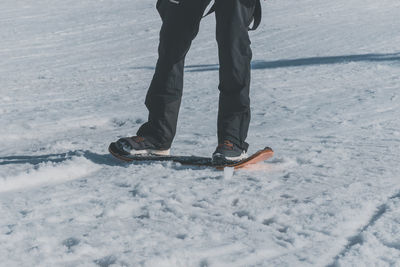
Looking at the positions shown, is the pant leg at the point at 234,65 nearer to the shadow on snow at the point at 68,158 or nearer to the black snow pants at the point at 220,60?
the black snow pants at the point at 220,60

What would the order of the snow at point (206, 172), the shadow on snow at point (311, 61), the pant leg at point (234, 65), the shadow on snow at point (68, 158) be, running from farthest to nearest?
the shadow on snow at point (311, 61)
the shadow on snow at point (68, 158)
the pant leg at point (234, 65)
the snow at point (206, 172)

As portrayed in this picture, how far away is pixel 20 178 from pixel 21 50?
6817 mm

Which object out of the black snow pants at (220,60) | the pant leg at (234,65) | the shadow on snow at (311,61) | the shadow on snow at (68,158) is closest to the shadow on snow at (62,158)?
the shadow on snow at (68,158)

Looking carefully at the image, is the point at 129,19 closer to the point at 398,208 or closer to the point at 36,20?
the point at 36,20

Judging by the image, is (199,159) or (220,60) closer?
(220,60)

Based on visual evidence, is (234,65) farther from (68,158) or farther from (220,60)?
(68,158)

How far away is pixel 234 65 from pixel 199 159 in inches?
20.9

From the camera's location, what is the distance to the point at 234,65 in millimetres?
2924

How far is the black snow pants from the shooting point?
2.91 meters

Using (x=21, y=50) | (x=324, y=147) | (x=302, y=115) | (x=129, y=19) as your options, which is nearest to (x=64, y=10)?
(x=129, y=19)

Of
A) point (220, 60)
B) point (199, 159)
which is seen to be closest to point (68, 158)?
point (199, 159)

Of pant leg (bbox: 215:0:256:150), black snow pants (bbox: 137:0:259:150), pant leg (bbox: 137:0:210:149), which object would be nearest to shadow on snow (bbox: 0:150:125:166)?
pant leg (bbox: 137:0:210:149)

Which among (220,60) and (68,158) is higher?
(220,60)

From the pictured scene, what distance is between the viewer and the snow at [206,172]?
6.56ft
